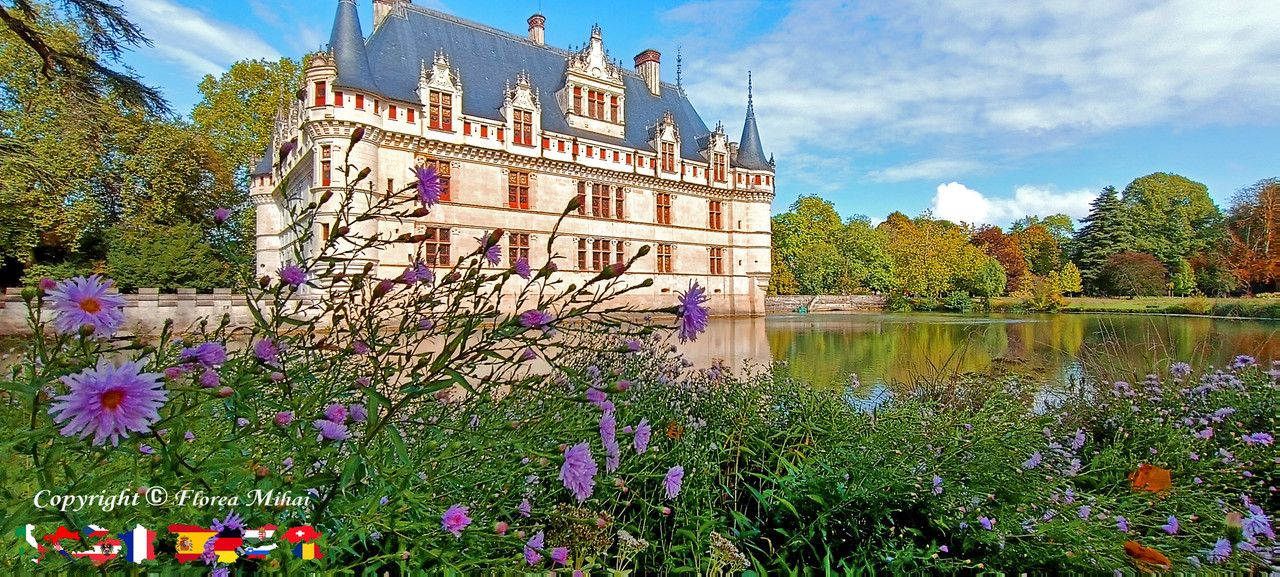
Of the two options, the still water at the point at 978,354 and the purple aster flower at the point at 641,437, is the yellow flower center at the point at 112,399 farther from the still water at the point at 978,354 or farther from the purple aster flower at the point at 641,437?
the still water at the point at 978,354

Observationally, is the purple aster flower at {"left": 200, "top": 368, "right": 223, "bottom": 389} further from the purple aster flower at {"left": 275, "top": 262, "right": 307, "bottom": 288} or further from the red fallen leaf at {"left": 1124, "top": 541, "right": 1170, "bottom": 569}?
the red fallen leaf at {"left": 1124, "top": 541, "right": 1170, "bottom": 569}

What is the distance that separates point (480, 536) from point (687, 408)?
1407 millimetres

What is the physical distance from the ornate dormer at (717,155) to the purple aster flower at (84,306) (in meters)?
24.5

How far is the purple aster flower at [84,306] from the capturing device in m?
0.94

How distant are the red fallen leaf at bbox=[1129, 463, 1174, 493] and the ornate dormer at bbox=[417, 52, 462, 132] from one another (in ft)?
61.6

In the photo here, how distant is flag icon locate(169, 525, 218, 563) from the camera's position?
1081 mm

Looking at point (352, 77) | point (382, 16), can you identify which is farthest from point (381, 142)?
point (382, 16)

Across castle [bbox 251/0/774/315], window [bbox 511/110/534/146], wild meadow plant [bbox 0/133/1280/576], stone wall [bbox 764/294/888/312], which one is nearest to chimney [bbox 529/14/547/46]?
castle [bbox 251/0/774/315]

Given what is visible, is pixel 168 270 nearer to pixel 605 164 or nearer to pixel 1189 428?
pixel 605 164

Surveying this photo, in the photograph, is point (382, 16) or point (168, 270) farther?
point (382, 16)

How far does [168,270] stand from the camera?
Answer: 18.1 meters

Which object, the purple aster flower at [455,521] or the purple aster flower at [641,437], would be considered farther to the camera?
the purple aster flower at [641,437]

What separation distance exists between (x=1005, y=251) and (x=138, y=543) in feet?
178

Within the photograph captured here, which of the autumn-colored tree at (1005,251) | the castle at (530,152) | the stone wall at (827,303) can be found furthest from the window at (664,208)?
the autumn-colored tree at (1005,251)
